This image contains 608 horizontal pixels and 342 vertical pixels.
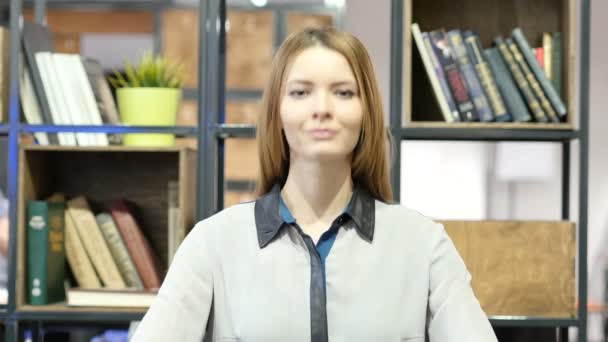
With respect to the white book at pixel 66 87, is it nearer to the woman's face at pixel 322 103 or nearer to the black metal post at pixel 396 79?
the black metal post at pixel 396 79

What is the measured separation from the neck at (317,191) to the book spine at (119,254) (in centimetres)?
Result: 119

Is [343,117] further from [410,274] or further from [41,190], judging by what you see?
[41,190]

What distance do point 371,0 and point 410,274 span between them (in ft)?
12.5

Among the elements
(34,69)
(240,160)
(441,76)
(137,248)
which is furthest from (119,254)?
(240,160)

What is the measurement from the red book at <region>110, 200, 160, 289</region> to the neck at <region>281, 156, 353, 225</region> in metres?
1.17

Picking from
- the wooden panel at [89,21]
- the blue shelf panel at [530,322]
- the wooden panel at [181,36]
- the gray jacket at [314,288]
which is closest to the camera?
the gray jacket at [314,288]

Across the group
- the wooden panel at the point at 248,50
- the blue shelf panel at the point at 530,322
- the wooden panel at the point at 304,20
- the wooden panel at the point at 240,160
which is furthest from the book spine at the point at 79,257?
the wooden panel at the point at 304,20

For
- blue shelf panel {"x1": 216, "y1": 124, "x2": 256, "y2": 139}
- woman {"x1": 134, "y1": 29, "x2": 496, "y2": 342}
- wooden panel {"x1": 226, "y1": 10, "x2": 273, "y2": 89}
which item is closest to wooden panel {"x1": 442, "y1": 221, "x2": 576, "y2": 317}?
blue shelf panel {"x1": 216, "y1": 124, "x2": 256, "y2": 139}

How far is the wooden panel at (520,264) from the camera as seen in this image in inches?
87.0

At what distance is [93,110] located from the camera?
2.37m

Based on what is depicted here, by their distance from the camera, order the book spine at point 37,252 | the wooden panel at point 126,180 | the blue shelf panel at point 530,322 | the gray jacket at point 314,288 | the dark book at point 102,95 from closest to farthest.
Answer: the gray jacket at point 314,288 → the blue shelf panel at point 530,322 → the book spine at point 37,252 → the dark book at point 102,95 → the wooden panel at point 126,180

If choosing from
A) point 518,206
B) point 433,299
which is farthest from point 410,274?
point 518,206

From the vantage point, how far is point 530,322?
219 centimetres

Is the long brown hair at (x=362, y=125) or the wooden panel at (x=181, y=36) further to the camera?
the wooden panel at (x=181, y=36)
